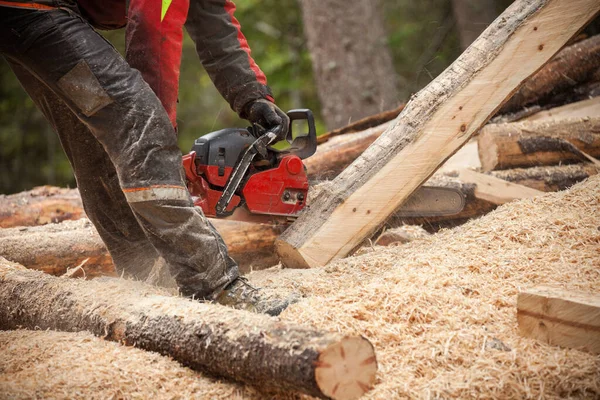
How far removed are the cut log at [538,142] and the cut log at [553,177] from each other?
154mm

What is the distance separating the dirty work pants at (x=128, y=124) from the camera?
2500 mm

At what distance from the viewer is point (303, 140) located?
3.62 metres

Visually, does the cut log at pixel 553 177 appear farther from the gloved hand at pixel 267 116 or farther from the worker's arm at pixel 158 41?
the worker's arm at pixel 158 41

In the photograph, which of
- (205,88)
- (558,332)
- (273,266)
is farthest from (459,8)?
(558,332)

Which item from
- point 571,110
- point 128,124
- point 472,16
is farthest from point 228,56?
point 472,16

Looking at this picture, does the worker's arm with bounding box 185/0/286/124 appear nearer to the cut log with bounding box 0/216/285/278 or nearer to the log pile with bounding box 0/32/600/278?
the log pile with bounding box 0/32/600/278

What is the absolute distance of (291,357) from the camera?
6.04ft

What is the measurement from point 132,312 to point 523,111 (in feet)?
14.0

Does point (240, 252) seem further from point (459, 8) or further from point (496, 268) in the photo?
point (459, 8)

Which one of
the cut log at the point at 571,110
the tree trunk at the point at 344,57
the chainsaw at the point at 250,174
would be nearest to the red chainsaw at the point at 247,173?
the chainsaw at the point at 250,174

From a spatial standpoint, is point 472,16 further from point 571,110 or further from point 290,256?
point 290,256

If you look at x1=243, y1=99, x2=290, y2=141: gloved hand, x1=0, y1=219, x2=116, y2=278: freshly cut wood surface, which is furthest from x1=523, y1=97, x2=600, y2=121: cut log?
x1=0, y1=219, x2=116, y2=278: freshly cut wood surface

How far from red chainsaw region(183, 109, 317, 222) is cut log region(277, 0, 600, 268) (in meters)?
0.19

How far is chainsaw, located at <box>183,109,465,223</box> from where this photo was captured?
10.6ft
